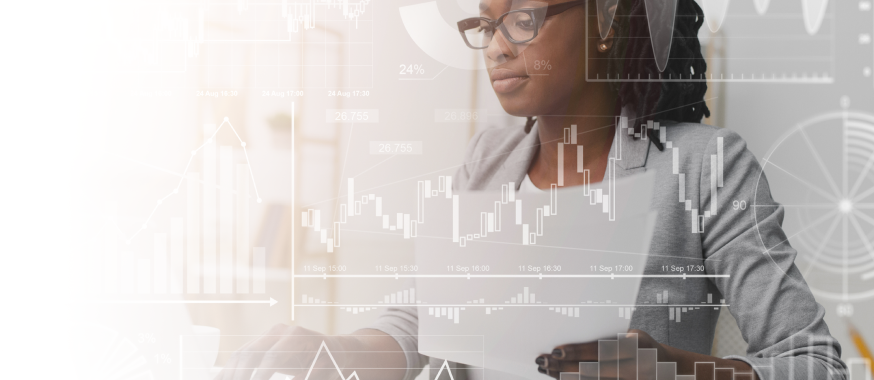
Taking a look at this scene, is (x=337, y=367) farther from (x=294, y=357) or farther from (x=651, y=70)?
(x=651, y=70)

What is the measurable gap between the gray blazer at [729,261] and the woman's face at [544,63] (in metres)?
0.10

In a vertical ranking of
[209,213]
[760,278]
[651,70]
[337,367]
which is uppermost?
[651,70]

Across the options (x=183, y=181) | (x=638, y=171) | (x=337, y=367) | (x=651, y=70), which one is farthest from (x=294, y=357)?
(x=651, y=70)

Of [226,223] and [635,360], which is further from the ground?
[226,223]

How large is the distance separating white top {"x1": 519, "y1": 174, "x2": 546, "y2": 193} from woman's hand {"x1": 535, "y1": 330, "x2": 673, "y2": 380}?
1.03 ft

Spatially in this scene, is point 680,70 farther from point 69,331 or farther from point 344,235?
point 69,331

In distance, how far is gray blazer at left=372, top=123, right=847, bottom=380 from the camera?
1086 millimetres

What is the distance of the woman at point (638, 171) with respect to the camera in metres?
1.09

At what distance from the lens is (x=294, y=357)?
1143 mm

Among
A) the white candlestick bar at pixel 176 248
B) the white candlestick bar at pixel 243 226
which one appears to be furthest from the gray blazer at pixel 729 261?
the white candlestick bar at pixel 176 248

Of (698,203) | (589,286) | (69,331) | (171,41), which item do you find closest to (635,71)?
(698,203)

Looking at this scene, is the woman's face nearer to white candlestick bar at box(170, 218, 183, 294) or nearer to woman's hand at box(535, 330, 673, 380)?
woman's hand at box(535, 330, 673, 380)

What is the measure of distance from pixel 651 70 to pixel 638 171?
21 cm

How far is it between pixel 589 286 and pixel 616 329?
97 mm
